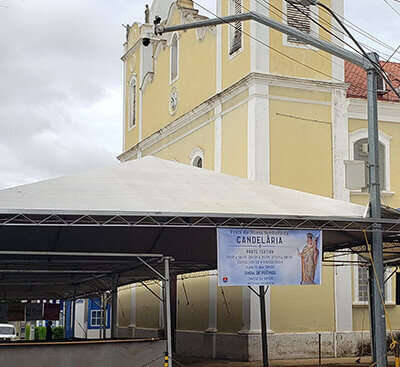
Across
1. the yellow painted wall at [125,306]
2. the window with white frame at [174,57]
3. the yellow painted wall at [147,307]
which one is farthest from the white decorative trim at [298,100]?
the yellow painted wall at [125,306]

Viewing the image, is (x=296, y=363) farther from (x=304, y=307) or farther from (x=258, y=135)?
(x=258, y=135)

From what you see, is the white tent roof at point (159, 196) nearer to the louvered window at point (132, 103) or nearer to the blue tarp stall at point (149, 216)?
the blue tarp stall at point (149, 216)

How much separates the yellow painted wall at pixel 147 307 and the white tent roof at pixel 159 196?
46.4 feet

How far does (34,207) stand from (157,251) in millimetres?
6609

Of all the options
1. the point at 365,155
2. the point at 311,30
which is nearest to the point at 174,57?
the point at 311,30

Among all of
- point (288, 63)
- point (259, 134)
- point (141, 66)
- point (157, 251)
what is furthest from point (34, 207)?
point (141, 66)

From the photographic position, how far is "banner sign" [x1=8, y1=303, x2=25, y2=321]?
37.1m

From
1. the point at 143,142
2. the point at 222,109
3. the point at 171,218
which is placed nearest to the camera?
the point at 171,218

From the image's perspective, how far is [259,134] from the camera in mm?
25109

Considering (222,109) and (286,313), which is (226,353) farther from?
(222,109)

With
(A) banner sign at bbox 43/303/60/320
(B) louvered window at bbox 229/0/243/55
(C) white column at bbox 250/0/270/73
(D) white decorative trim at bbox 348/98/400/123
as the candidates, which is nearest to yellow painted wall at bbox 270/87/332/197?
(C) white column at bbox 250/0/270/73

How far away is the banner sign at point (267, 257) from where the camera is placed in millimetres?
15977

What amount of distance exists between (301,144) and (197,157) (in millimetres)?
5342

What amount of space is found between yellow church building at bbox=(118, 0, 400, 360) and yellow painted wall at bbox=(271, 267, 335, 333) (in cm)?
3
